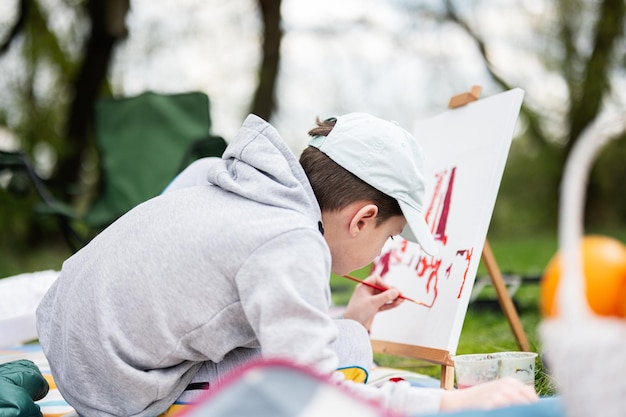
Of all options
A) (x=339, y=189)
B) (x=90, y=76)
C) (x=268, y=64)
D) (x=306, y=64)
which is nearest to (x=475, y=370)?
(x=339, y=189)

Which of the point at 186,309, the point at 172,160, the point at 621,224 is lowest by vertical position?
the point at 621,224

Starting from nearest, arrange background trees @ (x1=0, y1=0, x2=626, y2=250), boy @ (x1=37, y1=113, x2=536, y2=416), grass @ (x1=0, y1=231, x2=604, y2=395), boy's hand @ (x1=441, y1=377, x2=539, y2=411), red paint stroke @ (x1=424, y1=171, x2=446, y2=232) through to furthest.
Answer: boy's hand @ (x1=441, y1=377, x2=539, y2=411) → boy @ (x1=37, y1=113, x2=536, y2=416) → red paint stroke @ (x1=424, y1=171, x2=446, y2=232) → grass @ (x1=0, y1=231, x2=604, y2=395) → background trees @ (x1=0, y1=0, x2=626, y2=250)

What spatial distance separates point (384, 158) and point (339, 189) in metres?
0.11

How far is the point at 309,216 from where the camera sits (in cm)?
133

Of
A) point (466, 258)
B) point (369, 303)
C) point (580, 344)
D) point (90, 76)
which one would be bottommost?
point (90, 76)

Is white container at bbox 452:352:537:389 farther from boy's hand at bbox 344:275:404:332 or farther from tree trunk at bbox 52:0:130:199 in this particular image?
tree trunk at bbox 52:0:130:199

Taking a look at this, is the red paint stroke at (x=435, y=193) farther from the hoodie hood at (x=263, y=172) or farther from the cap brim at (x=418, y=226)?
the hoodie hood at (x=263, y=172)

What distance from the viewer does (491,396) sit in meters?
1.07

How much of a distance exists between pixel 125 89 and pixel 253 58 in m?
1.34

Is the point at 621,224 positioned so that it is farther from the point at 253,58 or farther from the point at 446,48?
the point at 253,58

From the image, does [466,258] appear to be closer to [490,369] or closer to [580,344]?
[490,369]

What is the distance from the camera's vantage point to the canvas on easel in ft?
5.67

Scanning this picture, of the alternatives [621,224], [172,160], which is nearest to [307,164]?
[172,160]

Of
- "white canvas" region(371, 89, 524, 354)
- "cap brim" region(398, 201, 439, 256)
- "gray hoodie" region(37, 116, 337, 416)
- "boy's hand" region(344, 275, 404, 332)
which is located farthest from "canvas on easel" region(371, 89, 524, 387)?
"gray hoodie" region(37, 116, 337, 416)
